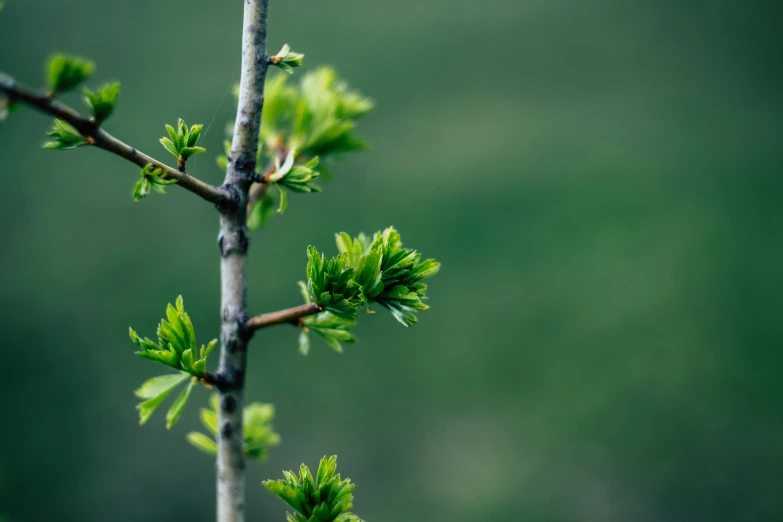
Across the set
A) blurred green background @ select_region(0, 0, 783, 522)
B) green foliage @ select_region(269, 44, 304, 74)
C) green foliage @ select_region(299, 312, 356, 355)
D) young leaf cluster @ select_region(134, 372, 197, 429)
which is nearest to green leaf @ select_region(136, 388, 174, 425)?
young leaf cluster @ select_region(134, 372, 197, 429)

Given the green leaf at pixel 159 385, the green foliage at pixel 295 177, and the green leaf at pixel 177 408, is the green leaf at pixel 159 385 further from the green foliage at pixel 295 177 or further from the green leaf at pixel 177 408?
the green foliage at pixel 295 177

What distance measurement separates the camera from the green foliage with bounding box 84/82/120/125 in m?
0.30

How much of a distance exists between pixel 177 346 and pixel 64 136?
140mm

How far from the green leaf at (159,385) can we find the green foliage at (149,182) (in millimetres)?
111

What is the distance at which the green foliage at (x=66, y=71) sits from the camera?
275 millimetres

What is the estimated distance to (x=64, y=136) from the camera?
32 centimetres

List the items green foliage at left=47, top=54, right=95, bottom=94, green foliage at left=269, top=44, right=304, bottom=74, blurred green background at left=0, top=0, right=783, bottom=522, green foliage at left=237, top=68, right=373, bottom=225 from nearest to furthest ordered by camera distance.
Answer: green foliage at left=47, top=54, right=95, bottom=94
green foliage at left=269, top=44, right=304, bottom=74
green foliage at left=237, top=68, right=373, bottom=225
blurred green background at left=0, top=0, right=783, bottom=522

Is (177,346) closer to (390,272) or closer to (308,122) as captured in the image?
(390,272)

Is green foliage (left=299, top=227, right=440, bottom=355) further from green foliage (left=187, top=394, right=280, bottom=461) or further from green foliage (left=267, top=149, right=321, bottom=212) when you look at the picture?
green foliage (left=187, top=394, right=280, bottom=461)

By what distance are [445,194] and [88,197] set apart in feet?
4.14

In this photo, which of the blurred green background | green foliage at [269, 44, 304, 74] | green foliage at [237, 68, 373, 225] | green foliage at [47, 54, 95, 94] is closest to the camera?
green foliage at [47, 54, 95, 94]

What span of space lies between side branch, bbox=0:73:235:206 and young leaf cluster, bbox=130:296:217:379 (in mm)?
69

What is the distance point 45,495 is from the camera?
5.18 ft

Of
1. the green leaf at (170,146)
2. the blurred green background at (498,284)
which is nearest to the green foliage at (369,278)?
the green leaf at (170,146)
